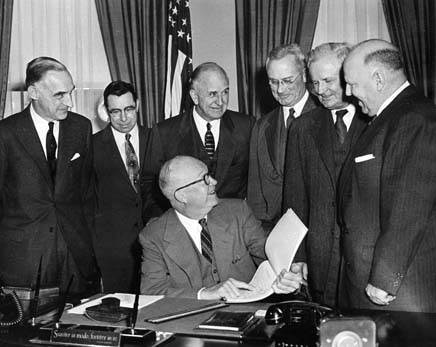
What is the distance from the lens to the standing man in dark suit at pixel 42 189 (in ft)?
13.3

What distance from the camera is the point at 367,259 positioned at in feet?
9.92

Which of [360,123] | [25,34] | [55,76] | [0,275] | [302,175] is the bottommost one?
[0,275]

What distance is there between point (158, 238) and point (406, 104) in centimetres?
140

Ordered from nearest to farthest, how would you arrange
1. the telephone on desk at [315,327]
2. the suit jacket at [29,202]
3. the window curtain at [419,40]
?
the telephone on desk at [315,327] → the suit jacket at [29,202] → the window curtain at [419,40]

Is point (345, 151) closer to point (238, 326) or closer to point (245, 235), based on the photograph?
point (245, 235)

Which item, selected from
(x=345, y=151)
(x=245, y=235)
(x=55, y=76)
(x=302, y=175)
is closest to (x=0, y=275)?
(x=55, y=76)

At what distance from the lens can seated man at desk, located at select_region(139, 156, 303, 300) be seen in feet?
10.8

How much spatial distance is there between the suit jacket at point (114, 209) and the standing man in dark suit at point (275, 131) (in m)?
0.84

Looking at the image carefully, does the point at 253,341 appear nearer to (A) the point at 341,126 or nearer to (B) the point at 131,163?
(A) the point at 341,126

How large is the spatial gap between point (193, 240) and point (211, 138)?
4.47 ft

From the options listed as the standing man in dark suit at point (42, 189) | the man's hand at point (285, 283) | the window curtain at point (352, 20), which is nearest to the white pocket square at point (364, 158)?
the man's hand at point (285, 283)

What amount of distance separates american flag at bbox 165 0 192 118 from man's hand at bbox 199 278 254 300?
378 centimetres

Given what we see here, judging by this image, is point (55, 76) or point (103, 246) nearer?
point (55, 76)

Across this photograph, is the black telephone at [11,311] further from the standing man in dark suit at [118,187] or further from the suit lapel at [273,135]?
the suit lapel at [273,135]
